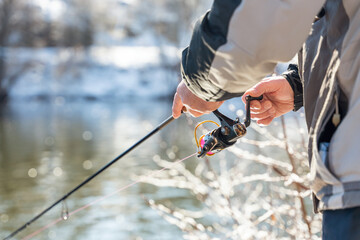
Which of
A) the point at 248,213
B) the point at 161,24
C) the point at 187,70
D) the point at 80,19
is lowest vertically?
the point at 248,213

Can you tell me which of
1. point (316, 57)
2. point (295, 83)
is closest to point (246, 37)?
point (316, 57)

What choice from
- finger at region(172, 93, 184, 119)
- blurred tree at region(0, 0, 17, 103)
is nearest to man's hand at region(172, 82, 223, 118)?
finger at region(172, 93, 184, 119)

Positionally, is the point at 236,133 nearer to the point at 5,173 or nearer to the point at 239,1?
the point at 239,1

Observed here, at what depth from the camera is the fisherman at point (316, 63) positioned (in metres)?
0.94

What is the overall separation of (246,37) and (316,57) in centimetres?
18

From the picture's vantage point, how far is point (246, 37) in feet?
3.16

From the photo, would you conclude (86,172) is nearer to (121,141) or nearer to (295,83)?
(121,141)

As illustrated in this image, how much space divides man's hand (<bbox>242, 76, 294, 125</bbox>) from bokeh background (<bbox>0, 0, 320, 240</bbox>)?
79cm

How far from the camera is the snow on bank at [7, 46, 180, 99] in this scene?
21.8 m

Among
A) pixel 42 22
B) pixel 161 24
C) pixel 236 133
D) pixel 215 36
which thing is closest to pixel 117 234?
pixel 236 133

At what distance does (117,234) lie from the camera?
6227 millimetres

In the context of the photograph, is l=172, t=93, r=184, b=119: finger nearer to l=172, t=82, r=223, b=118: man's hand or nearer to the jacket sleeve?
l=172, t=82, r=223, b=118: man's hand

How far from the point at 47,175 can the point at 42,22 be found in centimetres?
1721

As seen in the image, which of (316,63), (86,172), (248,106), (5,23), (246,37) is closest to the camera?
(246,37)
